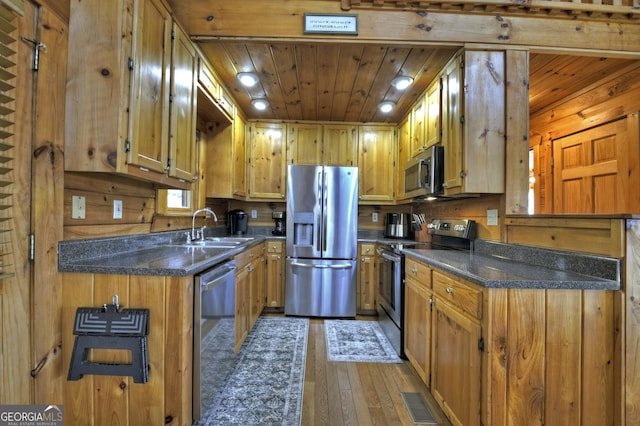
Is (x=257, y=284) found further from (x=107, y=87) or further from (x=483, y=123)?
(x=483, y=123)

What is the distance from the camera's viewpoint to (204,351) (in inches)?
59.8

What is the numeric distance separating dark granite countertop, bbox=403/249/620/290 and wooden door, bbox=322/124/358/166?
2237mm

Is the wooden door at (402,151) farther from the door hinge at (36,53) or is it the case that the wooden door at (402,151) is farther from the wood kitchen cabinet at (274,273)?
the door hinge at (36,53)

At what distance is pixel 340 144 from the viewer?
370 cm

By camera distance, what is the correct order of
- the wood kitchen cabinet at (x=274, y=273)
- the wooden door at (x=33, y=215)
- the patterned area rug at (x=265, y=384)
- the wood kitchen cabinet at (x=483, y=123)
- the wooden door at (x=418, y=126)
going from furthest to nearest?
the wood kitchen cabinet at (x=274, y=273) → the wooden door at (x=418, y=126) → the wood kitchen cabinet at (x=483, y=123) → the patterned area rug at (x=265, y=384) → the wooden door at (x=33, y=215)

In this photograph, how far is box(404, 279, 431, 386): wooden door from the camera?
1.85 metres

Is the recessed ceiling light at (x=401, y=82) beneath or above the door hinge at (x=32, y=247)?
above

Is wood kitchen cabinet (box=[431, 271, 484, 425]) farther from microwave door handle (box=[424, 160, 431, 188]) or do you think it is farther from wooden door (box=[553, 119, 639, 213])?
wooden door (box=[553, 119, 639, 213])

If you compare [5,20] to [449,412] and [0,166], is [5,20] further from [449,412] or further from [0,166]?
[449,412]

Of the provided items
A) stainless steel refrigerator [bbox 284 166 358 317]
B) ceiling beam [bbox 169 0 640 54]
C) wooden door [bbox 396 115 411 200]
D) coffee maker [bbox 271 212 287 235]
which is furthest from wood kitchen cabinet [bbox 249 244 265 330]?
ceiling beam [bbox 169 0 640 54]

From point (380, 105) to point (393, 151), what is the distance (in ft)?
2.43

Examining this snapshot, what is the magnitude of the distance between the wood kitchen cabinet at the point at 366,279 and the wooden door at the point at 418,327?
1.10 metres

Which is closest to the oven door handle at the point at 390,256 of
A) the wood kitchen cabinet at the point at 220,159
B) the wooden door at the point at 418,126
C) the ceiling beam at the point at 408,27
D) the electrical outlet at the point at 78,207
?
the wooden door at the point at 418,126

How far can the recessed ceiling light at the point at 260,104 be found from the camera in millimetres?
3086
